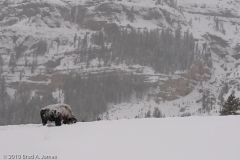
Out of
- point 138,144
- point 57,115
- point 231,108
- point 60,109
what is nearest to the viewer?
point 138,144

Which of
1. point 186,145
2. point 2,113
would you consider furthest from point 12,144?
point 2,113

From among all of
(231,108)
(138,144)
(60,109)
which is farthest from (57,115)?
(231,108)

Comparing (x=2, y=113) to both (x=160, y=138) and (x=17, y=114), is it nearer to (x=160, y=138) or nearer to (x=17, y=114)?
(x=17, y=114)

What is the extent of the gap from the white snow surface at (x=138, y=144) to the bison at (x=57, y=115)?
5.82 metres

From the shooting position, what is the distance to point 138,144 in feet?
38.0

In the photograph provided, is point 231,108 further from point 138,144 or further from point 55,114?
point 138,144

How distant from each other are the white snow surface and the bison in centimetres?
582

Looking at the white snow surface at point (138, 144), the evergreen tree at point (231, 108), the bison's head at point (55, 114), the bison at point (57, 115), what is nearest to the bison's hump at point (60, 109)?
the bison at point (57, 115)

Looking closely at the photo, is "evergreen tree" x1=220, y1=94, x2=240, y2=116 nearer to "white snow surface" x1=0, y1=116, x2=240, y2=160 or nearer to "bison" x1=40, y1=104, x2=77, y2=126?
"bison" x1=40, y1=104, x2=77, y2=126

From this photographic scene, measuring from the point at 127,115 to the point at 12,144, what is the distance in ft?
566

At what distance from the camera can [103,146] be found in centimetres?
1157

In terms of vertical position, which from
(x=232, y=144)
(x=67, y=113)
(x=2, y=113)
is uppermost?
(x=232, y=144)

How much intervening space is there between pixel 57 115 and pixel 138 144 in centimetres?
1014

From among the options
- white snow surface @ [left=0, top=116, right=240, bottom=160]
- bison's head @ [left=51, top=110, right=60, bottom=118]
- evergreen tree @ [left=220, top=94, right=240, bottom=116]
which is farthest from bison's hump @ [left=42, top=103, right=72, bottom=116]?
evergreen tree @ [left=220, top=94, right=240, bottom=116]
